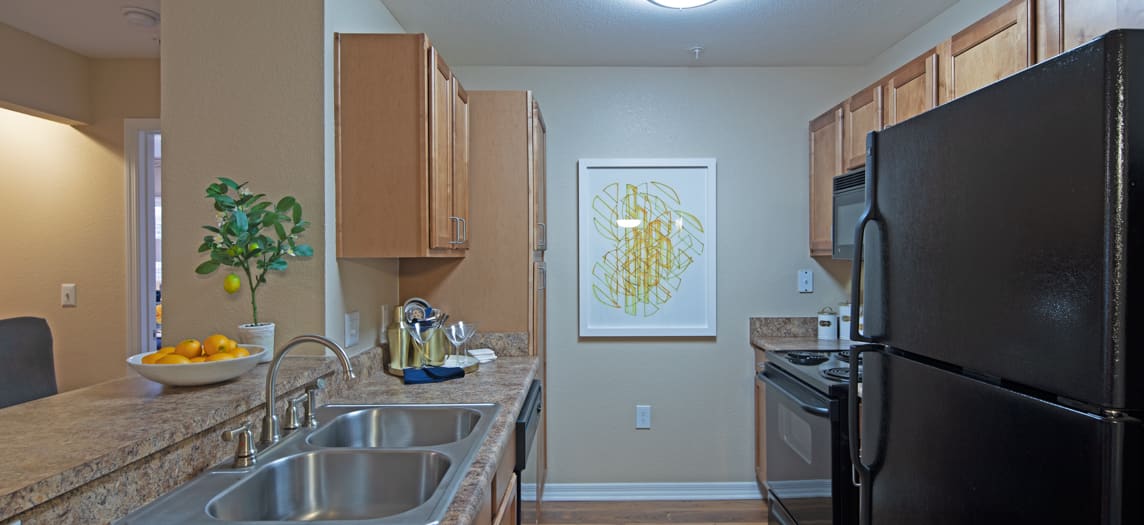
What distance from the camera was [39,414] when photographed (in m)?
1.15

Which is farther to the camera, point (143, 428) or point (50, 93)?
point (50, 93)

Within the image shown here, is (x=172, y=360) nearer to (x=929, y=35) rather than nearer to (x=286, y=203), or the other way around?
(x=286, y=203)

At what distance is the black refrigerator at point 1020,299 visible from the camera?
74 cm

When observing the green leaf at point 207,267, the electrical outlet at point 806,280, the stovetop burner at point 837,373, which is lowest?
the stovetop burner at point 837,373

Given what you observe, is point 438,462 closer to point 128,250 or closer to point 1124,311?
point 1124,311

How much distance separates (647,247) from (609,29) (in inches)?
44.5

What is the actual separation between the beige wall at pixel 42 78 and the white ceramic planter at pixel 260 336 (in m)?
2.12

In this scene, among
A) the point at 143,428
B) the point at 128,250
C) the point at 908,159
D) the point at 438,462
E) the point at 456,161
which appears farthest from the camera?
the point at 128,250

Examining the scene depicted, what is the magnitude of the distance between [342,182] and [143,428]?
38.8 inches

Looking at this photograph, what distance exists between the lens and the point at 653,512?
9.70 ft

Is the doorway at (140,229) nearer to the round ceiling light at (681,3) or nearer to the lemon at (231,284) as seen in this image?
the lemon at (231,284)

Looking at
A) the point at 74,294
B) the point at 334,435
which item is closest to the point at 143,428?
the point at 334,435

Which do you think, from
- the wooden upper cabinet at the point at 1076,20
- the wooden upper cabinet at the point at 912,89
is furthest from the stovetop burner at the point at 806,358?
the wooden upper cabinet at the point at 1076,20

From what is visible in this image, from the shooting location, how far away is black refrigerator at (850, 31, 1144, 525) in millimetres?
Result: 743
